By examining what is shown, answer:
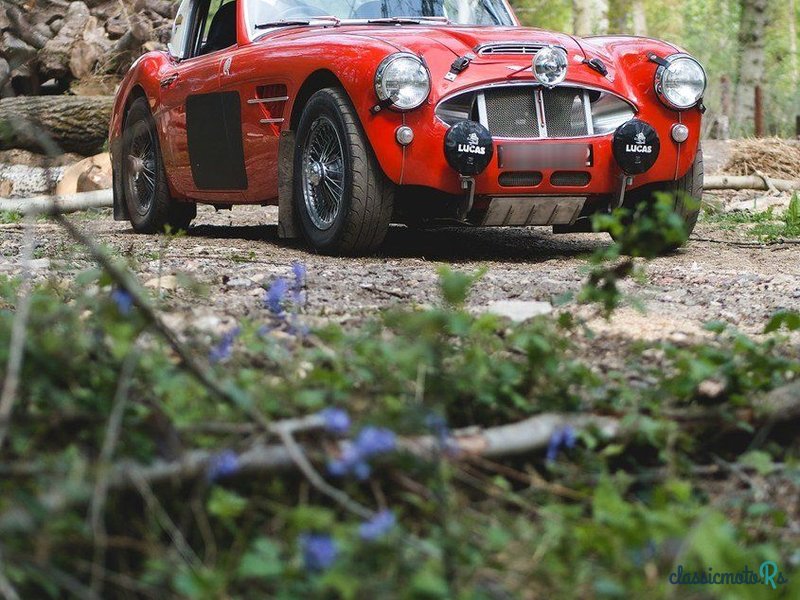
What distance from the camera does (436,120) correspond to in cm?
596

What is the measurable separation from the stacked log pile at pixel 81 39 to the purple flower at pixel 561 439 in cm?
1596

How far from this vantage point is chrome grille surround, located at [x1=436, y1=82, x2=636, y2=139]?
19.9 feet

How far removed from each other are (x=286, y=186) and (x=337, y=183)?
0.56m

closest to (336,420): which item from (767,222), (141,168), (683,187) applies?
(683,187)

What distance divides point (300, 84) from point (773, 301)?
2721mm

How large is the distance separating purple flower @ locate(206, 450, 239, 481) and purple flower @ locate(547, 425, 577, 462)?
0.64 metres

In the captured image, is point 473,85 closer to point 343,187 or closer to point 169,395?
point 343,187

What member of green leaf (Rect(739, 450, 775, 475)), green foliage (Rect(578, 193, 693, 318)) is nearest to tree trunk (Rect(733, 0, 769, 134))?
green foliage (Rect(578, 193, 693, 318))

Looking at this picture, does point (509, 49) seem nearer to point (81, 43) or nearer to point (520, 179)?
point (520, 179)

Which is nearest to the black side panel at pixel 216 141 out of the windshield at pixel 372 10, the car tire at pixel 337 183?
the windshield at pixel 372 10

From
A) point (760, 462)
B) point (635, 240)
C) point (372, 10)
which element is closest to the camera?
point (760, 462)

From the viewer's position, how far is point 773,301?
5031 mm

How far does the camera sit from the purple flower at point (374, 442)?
2.00m

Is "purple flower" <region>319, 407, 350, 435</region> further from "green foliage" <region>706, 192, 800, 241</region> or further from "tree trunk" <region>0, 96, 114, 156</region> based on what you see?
"tree trunk" <region>0, 96, 114, 156</region>
